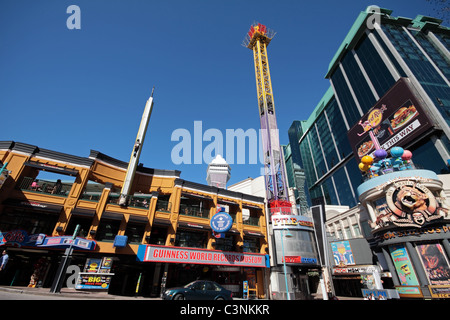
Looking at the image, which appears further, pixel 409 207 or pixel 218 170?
pixel 218 170

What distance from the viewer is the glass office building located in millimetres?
43625

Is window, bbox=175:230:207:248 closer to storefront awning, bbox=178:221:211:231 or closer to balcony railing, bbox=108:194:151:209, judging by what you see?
storefront awning, bbox=178:221:211:231

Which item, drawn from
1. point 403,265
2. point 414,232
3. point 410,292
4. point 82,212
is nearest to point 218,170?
point 82,212

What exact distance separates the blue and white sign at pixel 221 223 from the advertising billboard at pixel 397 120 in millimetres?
32277

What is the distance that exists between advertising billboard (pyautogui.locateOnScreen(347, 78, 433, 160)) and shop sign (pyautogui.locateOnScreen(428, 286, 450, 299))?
87.7 ft

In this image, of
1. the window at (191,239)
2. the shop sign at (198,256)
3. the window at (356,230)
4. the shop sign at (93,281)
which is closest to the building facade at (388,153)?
the window at (356,230)

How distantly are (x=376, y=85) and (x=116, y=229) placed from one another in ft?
257

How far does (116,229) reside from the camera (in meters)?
23.8

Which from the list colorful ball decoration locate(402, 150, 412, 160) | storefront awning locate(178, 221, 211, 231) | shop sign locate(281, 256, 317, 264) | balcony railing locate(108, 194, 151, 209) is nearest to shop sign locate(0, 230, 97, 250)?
balcony railing locate(108, 194, 151, 209)

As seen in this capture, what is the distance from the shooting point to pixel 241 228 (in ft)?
95.5

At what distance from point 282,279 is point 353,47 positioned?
8721 centimetres

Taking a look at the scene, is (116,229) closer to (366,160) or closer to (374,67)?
(366,160)
